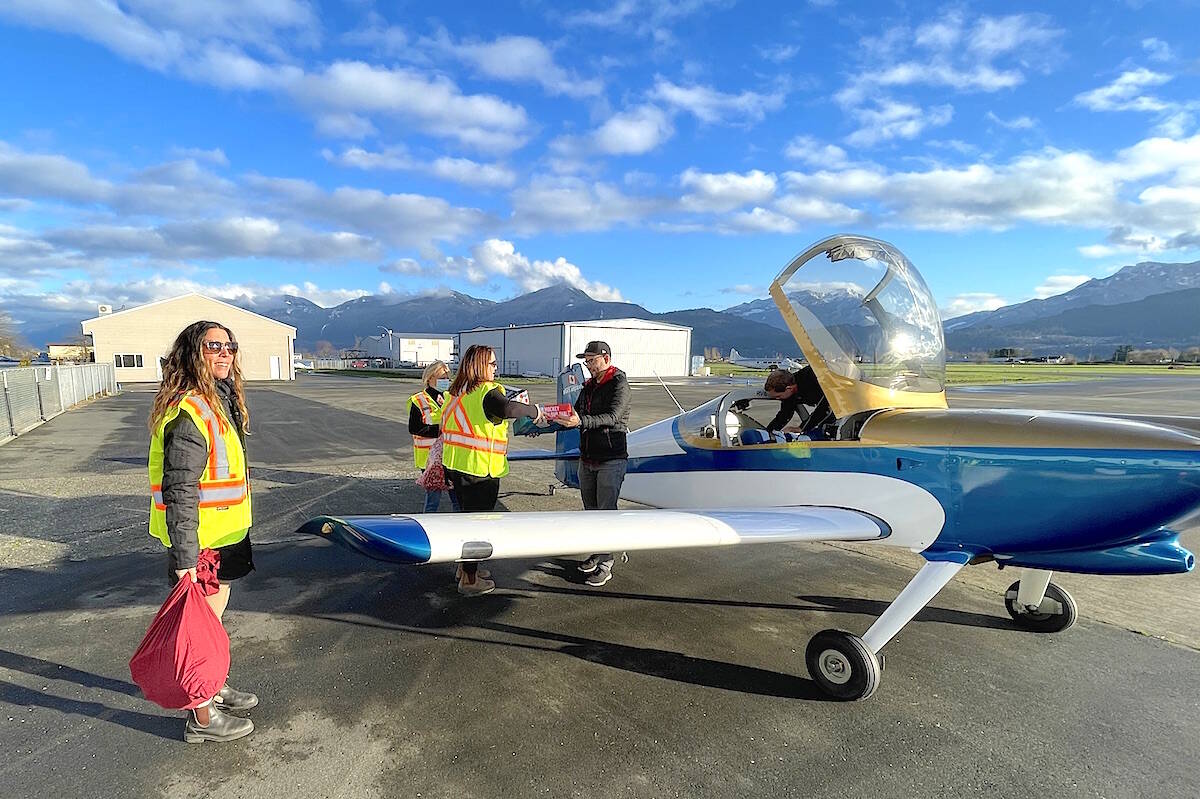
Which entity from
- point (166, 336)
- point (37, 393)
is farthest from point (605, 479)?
point (166, 336)

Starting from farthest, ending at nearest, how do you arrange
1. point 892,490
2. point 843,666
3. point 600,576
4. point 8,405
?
point 8,405, point 600,576, point 892,490, point 843,666

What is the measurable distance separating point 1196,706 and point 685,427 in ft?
10.9

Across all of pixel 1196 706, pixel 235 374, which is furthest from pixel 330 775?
pixel 1196 706

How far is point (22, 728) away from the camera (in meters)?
2.65

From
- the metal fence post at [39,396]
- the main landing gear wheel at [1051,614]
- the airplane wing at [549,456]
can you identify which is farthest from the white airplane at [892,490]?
the metal fence post at [39,396]

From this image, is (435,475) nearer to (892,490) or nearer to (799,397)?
(799,397)

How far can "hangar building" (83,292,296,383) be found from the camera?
129 ft

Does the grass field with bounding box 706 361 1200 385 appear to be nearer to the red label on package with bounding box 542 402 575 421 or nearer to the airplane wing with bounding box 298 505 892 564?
the red label on package with bounding box 542 402 575 421

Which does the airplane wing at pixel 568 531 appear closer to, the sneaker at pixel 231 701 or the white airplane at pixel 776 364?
the sneaker at pixel 231 701

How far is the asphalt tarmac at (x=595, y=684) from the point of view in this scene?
8.13 feet

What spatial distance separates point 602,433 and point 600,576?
1.13 m

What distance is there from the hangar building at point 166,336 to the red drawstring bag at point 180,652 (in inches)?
1617

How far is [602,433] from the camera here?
4492mm

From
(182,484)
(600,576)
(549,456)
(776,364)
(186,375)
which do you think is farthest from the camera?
(549,456)
